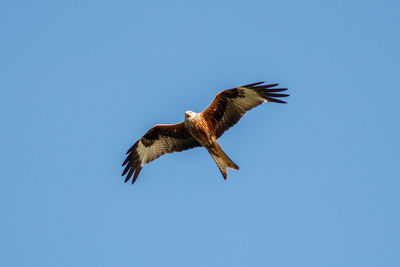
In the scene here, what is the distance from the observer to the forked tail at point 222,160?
13.7 metres

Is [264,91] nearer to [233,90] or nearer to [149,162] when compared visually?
[233,90]

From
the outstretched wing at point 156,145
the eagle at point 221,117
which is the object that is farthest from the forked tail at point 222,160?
the outstretched wing at point 156,145

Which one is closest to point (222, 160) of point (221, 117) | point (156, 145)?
point (221, 117)

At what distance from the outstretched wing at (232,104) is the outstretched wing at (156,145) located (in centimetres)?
83

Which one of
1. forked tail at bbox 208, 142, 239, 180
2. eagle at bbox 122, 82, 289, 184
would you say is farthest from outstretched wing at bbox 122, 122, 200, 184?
forked tail at bbox 208, 142, 239, 180

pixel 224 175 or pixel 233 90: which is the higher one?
pixel 233 90

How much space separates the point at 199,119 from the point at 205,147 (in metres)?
0.75

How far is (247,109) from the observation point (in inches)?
544

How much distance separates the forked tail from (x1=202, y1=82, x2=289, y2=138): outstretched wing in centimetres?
33

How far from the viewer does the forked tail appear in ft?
45.1

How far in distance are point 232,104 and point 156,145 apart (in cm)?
235

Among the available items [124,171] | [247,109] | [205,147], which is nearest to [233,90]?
[247,109]

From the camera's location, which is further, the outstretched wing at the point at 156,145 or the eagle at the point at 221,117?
the outstretched wing at the point at 156,145

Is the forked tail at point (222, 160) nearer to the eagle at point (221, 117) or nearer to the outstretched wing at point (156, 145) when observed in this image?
the eagle at point (221, 117)
